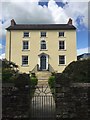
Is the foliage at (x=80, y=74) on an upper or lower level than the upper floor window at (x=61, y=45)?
lower

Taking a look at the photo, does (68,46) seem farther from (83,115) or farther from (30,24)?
(83,115)

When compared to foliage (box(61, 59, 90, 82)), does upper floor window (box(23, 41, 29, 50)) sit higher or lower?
higher

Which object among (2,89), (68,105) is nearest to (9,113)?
(2,89)

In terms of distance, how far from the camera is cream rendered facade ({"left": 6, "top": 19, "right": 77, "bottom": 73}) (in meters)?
34.5

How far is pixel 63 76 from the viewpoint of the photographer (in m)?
8.37

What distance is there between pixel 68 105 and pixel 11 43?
90.5 feet

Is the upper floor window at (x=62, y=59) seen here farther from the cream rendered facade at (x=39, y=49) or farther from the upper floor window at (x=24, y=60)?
the upper floor window at (x=24, y=60)

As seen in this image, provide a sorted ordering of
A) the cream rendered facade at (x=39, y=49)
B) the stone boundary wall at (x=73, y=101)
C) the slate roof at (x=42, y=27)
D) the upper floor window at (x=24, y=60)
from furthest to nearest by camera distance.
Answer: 1. the slate roof at (x=42, y=27)
2. the upper floor window at (x=24, y=60)
3. the cream rendered facade at (x=39, y=49)
4. the stone boundary wall at (x=73, y=101)

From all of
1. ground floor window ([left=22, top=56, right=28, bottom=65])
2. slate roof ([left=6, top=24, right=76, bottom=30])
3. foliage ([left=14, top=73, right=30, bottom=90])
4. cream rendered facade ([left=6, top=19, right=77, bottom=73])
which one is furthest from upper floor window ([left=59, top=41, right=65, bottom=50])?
foliage ([left=14, top=73, right=30, bottom=90])

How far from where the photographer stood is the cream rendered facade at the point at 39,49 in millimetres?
34531

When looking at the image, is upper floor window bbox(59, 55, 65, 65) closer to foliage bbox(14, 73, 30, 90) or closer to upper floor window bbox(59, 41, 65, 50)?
upper floor window bbox(59, 41, 65, 50)

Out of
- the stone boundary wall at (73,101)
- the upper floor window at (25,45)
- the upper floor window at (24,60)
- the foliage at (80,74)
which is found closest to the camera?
the stone boundary wall at (73,101)

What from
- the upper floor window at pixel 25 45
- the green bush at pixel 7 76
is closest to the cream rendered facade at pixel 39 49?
the upper floor window at pixel 25 45

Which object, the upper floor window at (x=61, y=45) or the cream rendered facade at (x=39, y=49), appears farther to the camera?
the upper floor window at (x=61, y=45)
